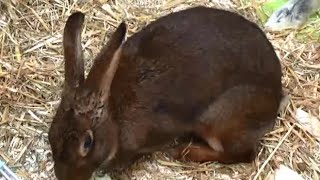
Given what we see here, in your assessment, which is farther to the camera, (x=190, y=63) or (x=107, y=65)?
(x=190, y=63)

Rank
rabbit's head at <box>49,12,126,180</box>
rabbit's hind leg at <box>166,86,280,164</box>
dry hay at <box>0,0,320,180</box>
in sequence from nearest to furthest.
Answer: rabbit's head at <box>49,12,126,180</box>
rabbit's hind leg at <box>166,86,280,164</box>
dry hay at <box>0,0,320,180</box>

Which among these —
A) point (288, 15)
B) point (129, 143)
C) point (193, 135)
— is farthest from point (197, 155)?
point (288, 15)

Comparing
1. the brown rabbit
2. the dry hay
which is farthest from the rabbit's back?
the dry hay

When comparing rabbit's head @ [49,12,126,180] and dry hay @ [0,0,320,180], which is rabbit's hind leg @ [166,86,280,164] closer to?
dry hay @ [0,0,320,180]

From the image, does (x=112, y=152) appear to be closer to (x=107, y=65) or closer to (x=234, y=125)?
(x=107, y=65)

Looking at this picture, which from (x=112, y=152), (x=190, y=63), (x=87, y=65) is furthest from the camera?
(x=87, y=65)

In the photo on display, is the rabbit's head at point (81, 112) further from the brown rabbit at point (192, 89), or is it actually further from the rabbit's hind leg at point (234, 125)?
the rabbit's hind leg at point (234, 125)

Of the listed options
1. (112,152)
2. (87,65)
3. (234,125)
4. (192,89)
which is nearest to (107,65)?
(112,152)

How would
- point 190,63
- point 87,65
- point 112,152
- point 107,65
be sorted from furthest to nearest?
point 87,65
point 190,63
point 112,152
point 107,65
